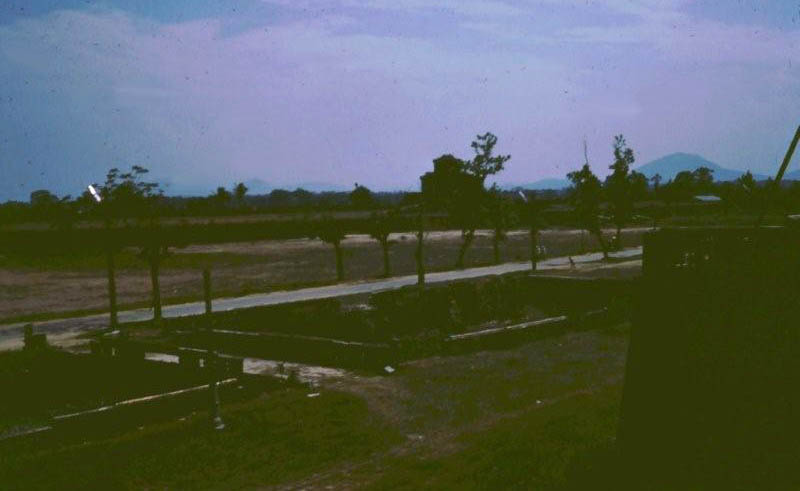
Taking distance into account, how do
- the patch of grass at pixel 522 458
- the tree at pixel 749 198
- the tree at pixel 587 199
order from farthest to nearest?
A: the tree at pixel 749 198
the tree at pixel 587 199
the patch of grass at pixel 522 458

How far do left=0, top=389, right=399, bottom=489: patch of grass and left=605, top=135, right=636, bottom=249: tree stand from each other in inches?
1387

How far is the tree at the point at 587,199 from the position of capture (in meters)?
43.8

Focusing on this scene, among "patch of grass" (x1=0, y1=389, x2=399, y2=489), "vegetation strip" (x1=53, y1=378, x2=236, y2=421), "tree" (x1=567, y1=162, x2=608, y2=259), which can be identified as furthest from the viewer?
"tree" (x1=567, y1=162, x2=608, y2=259)

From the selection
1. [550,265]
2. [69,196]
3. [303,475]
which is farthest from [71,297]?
[303,475]

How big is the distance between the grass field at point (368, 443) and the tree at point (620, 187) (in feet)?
104

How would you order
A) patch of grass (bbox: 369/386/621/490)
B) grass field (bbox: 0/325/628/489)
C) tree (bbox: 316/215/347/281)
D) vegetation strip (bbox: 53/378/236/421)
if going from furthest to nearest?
tree (bbox: 316/215/347/281), vegetation strip (bbox: 53/378/236/421), grass field (bbox: 0/325/628/489), patch of grass (bbox: 369/386/621/490)

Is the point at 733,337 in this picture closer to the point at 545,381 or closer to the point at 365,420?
the point at 365,420

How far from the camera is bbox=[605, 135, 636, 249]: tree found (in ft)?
149

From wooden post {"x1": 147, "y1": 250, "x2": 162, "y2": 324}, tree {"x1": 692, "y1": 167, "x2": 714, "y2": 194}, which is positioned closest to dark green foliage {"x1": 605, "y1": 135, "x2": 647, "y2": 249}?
wooden post {"x1": 147, "y1": 250, "x2": 162, "y2": 324}

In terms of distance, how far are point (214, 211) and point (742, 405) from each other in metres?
101

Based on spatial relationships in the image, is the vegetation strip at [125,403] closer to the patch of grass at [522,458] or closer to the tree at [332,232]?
the patch of grass at [522,458]

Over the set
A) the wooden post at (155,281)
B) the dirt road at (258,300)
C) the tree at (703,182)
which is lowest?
the dirt road at (258,300)

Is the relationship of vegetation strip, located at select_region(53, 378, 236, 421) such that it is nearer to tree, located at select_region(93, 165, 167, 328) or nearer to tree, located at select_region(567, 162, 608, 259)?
tree, located at select_region(93, 165, 167, 328)

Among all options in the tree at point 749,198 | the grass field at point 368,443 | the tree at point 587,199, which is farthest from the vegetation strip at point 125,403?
the tree at point 749,198
